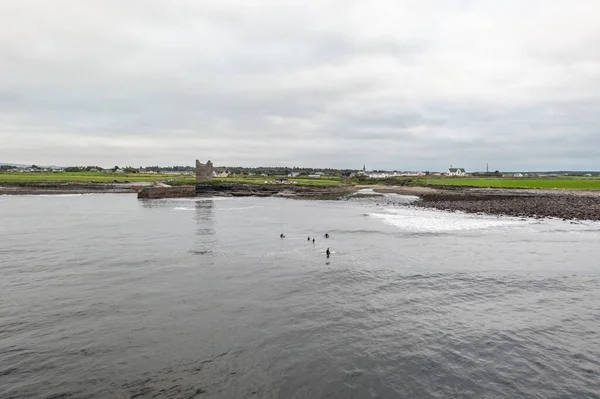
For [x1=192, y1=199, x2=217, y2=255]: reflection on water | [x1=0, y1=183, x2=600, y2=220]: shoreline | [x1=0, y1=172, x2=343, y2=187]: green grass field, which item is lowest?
[x1=192, y1=199, x2=217, y2=255]: reflection on water

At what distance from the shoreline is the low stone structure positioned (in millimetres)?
3311

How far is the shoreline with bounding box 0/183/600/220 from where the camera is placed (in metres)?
62.4

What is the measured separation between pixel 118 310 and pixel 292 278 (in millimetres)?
10206

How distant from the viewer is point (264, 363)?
44.7 ft

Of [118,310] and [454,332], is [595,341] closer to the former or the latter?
[454,332]

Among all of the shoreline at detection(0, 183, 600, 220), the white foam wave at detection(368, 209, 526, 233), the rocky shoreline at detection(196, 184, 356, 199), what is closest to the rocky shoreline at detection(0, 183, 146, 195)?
the shoreline at detection(0, 183, 600, 220)

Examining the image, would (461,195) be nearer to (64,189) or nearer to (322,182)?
(322,182)

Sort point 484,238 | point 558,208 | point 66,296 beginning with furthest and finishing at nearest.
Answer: point 558,208, point 484,238, point 66,296

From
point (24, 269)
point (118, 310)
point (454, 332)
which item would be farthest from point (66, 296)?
point (454, 332)

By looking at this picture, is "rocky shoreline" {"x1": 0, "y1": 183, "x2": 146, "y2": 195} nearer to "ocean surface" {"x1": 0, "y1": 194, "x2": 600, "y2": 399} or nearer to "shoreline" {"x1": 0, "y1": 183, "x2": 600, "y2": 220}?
"shoreline" {"x1": 0, "y1": 183, "x2": 600, "y2": 220}

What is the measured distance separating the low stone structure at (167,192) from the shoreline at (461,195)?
10.9 ft

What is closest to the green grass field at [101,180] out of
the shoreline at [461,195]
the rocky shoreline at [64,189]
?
the rocky shoreline at [64,189]

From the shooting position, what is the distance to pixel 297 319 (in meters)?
17.6

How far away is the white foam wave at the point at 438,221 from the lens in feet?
153
